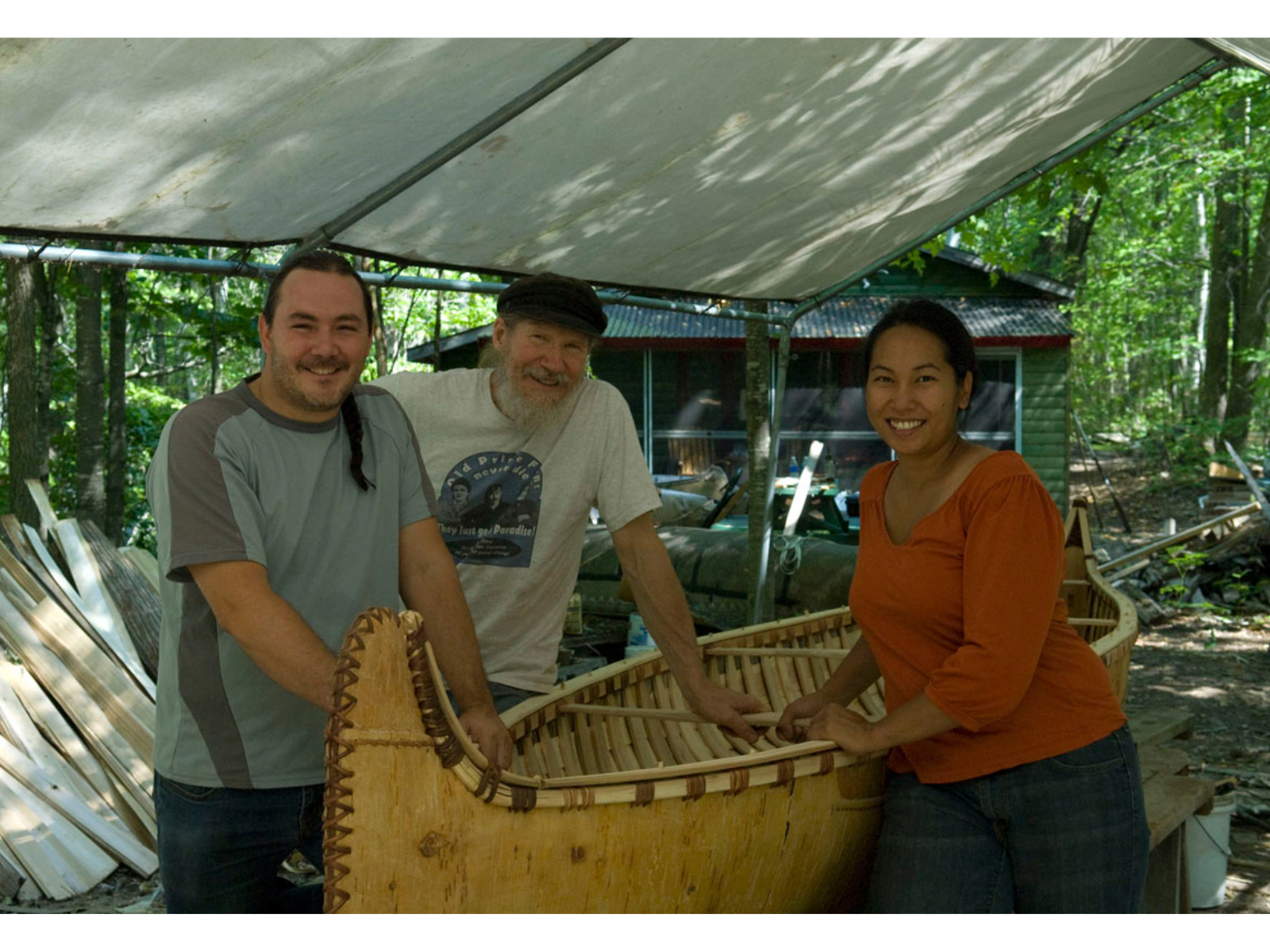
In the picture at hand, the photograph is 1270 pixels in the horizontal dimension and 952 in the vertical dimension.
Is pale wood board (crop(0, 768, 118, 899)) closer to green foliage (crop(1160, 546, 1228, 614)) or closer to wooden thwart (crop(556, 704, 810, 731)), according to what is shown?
wooden thwart (crop(556, 704, 810, 731))

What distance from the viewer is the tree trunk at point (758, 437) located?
6.27 meters

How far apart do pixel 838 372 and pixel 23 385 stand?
33.1 ft

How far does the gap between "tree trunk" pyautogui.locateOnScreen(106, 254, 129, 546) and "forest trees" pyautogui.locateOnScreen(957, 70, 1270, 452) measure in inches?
230

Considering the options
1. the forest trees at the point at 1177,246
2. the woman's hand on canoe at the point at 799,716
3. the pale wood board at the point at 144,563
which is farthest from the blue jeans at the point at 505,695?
the forest trees at the point at 1177,246

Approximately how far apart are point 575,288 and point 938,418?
94 centimetres

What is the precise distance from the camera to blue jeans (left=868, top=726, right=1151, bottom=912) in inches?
84.6

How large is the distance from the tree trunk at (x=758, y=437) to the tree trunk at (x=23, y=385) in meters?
4.54

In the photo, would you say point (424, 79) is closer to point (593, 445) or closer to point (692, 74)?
point (692, 74)

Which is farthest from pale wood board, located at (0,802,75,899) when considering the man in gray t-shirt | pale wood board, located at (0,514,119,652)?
the man in gray t-shirt

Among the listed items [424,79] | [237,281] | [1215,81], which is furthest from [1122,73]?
[237,281]

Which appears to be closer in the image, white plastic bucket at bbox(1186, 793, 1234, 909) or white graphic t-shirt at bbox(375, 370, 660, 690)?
white graphic t-shirt at bbox(375, 370, 660, 690)

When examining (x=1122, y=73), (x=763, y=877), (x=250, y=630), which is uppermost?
(x=1122, y=73)

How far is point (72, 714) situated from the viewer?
14.5 feet

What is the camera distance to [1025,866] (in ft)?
7.16
